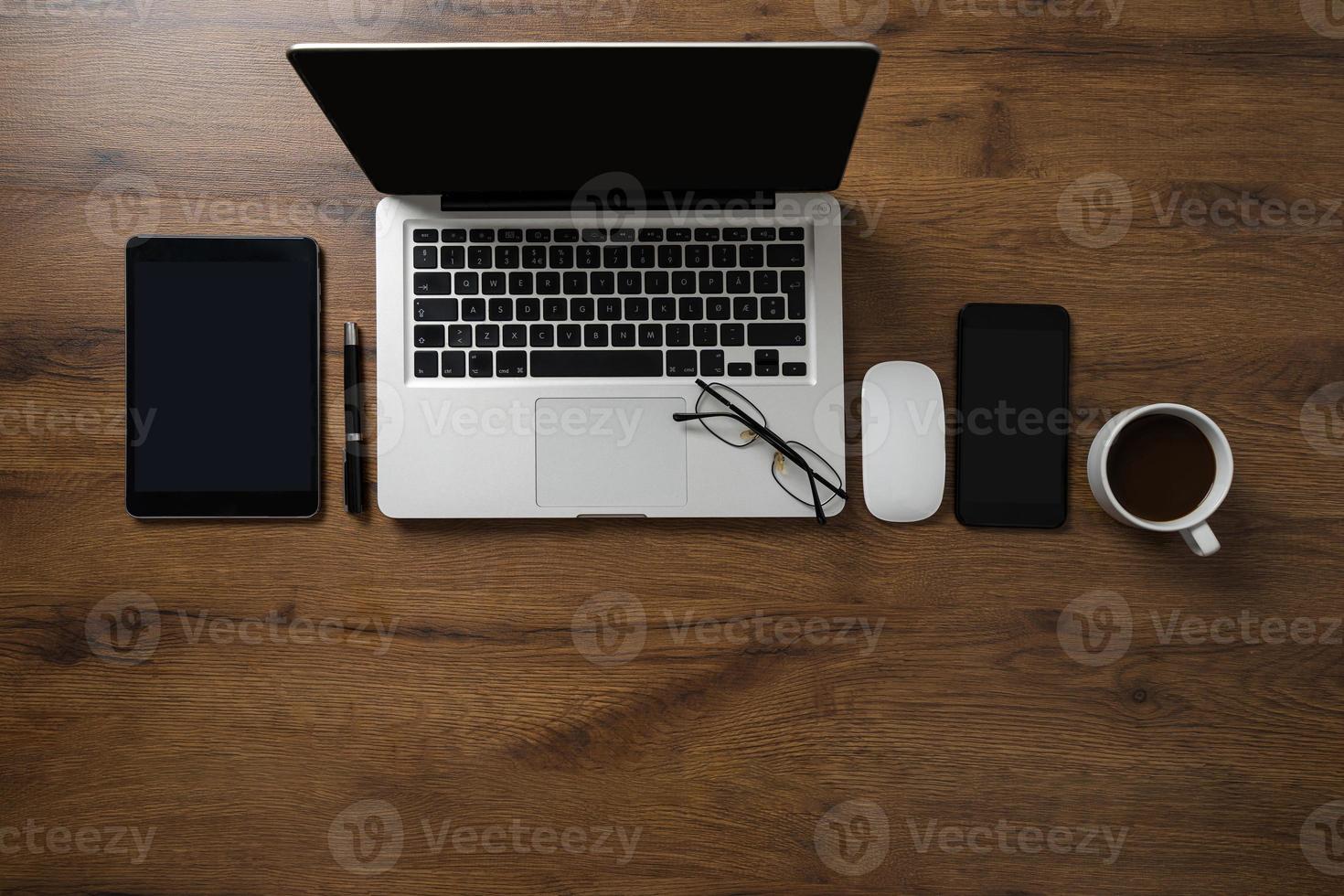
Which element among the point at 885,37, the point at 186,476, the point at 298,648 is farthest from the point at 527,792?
the point at 885,37

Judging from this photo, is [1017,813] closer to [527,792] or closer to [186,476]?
[527,792]

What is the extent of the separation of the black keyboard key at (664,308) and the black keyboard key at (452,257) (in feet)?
0.66

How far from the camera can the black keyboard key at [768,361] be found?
2.53ft

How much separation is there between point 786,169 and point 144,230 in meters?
0.69

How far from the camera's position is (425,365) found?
77 cm

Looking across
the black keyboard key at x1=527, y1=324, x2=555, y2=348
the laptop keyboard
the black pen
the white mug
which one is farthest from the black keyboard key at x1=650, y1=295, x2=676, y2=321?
the white mug

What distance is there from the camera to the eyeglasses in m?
0.76

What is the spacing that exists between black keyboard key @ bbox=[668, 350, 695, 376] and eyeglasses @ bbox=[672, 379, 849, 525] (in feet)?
0.06

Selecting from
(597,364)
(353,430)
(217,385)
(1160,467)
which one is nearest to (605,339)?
(597,364)

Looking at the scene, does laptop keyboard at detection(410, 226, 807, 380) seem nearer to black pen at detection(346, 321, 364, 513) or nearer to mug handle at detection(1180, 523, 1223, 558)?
black pen at detection(346, 321, 364, 513)

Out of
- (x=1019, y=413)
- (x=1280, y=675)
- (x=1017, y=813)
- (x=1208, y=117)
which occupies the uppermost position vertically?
(x=1208, y=117)

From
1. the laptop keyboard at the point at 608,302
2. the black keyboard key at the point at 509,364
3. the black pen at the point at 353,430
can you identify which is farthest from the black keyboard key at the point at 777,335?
the black pen at the point at 353,430

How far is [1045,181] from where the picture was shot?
2.69 ft

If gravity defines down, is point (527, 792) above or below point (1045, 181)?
below
